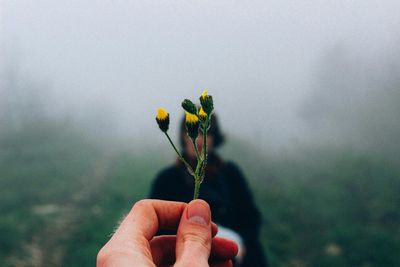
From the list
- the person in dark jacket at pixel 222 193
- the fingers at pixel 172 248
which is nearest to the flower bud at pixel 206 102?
the fingers at pixel 172 248

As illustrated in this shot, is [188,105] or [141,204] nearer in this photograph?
[188,105]

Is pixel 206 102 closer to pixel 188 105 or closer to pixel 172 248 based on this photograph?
pixel 188 105

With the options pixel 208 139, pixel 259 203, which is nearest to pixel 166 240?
pixel 208 139

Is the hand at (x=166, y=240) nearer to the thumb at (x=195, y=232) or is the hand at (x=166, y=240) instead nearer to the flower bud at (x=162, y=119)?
the thumb at (x=195, y=232)

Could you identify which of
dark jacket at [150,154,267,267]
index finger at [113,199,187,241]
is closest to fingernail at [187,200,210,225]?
index finger at [113,199,187,241]

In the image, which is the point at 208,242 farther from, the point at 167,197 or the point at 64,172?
the point at 64,172

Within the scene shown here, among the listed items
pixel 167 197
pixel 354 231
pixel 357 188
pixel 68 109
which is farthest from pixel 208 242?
pixel 68 109
